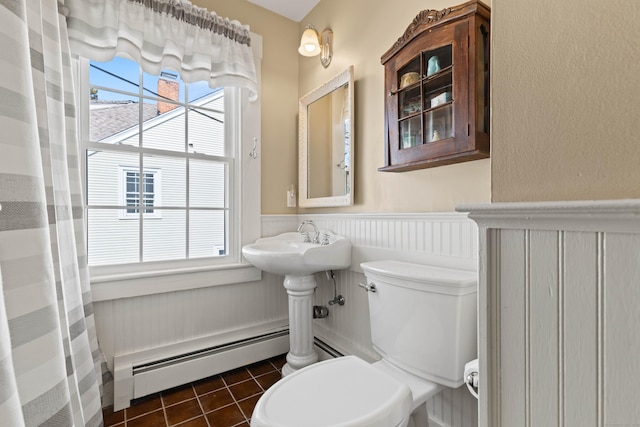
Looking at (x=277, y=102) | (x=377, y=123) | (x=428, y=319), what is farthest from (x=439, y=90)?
(x=277, y=102)

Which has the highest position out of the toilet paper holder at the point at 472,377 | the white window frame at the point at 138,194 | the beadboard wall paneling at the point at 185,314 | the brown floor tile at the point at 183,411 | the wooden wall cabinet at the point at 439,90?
the wooden wall cabinet at the point at 439,90

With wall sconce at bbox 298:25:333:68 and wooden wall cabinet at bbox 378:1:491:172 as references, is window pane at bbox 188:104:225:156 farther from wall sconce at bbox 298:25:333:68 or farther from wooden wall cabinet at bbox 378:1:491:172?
wooden wall cabinet at bbox 378:1:491:172

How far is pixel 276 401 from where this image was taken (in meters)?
0.89

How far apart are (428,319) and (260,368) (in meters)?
1.26

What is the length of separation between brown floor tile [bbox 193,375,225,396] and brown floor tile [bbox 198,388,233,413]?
0.12 feet

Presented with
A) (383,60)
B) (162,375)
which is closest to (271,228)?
(162,375)

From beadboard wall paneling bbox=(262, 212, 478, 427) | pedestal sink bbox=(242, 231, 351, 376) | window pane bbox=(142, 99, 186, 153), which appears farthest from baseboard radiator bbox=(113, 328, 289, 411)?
window pane bbox=(142, 99, 186, 153)

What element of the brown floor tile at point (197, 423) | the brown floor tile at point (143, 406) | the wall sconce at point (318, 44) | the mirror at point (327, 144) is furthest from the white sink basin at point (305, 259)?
the wall sconce at point (318, 44)

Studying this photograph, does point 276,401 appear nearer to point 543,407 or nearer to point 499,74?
point 543,407

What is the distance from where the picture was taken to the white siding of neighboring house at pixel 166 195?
156 centimetres

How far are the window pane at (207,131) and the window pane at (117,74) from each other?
1.05 feet

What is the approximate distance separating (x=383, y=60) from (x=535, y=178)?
3.62ft

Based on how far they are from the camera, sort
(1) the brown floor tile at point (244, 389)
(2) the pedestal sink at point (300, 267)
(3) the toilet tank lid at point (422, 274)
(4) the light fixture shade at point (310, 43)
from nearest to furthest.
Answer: (3) the toilet tank lid at point (422, 274) → (2) the pedestal sink at point (300, 267) → (1) the brown floor tile at point (244, 389) → (4) the light fixture shade at point (310, 43)

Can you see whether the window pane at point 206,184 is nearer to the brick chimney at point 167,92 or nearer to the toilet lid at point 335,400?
the brick chimney at point 167,92
